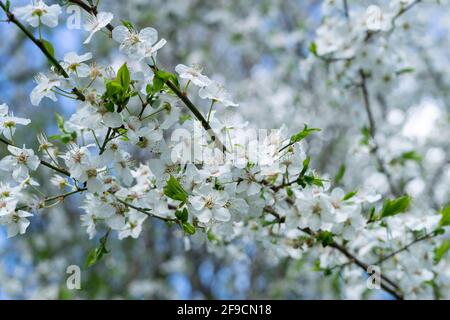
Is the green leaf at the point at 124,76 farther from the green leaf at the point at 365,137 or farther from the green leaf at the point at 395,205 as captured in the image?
the green leaf at the point at 365,137

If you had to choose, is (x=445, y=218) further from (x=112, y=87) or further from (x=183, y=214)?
(x=112, y=87)

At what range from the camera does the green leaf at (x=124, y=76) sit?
136 centimetres

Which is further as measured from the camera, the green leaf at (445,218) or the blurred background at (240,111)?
the blurred background at (240,111)

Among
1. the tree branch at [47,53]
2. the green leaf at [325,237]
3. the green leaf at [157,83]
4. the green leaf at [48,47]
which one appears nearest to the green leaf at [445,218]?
the green leaf at [325,237]

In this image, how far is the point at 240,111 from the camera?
4992mm

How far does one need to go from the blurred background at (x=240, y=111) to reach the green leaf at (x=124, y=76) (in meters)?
2.69

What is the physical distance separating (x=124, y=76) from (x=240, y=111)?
366 centimetres

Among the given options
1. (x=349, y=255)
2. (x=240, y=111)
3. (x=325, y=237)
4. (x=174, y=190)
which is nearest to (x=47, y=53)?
(x=174, y=190)

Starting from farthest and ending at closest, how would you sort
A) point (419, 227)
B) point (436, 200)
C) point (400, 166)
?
point (436, 200)
point (400, 166)
point (419, 227)

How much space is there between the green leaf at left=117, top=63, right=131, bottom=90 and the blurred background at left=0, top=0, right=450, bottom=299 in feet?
8.82

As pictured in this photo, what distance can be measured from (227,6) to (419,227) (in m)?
3.92
